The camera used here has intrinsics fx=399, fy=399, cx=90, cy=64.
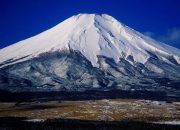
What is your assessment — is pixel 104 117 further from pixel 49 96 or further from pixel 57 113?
pixel 49 96

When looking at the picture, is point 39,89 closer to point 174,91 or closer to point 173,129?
point 174,91

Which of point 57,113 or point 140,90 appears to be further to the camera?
point 140,90

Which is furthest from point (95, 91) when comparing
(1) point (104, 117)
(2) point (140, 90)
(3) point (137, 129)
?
(3) point (137, 129)

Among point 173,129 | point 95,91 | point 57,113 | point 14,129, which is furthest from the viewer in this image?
point 95,91

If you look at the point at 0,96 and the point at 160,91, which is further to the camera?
the point at 160,91

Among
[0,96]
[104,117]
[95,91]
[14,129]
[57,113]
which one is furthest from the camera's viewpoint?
[95,91]

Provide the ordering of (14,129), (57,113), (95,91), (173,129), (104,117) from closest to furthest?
(14,129), (173,129), (104,117), (57,113), (95,91)

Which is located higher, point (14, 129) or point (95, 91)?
point (95, 91)

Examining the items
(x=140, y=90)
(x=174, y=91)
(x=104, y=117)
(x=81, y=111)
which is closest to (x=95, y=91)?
(x=140, y=90)

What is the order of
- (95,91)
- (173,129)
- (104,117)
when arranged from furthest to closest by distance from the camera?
(95,91)
(104,117)
(173,129)
